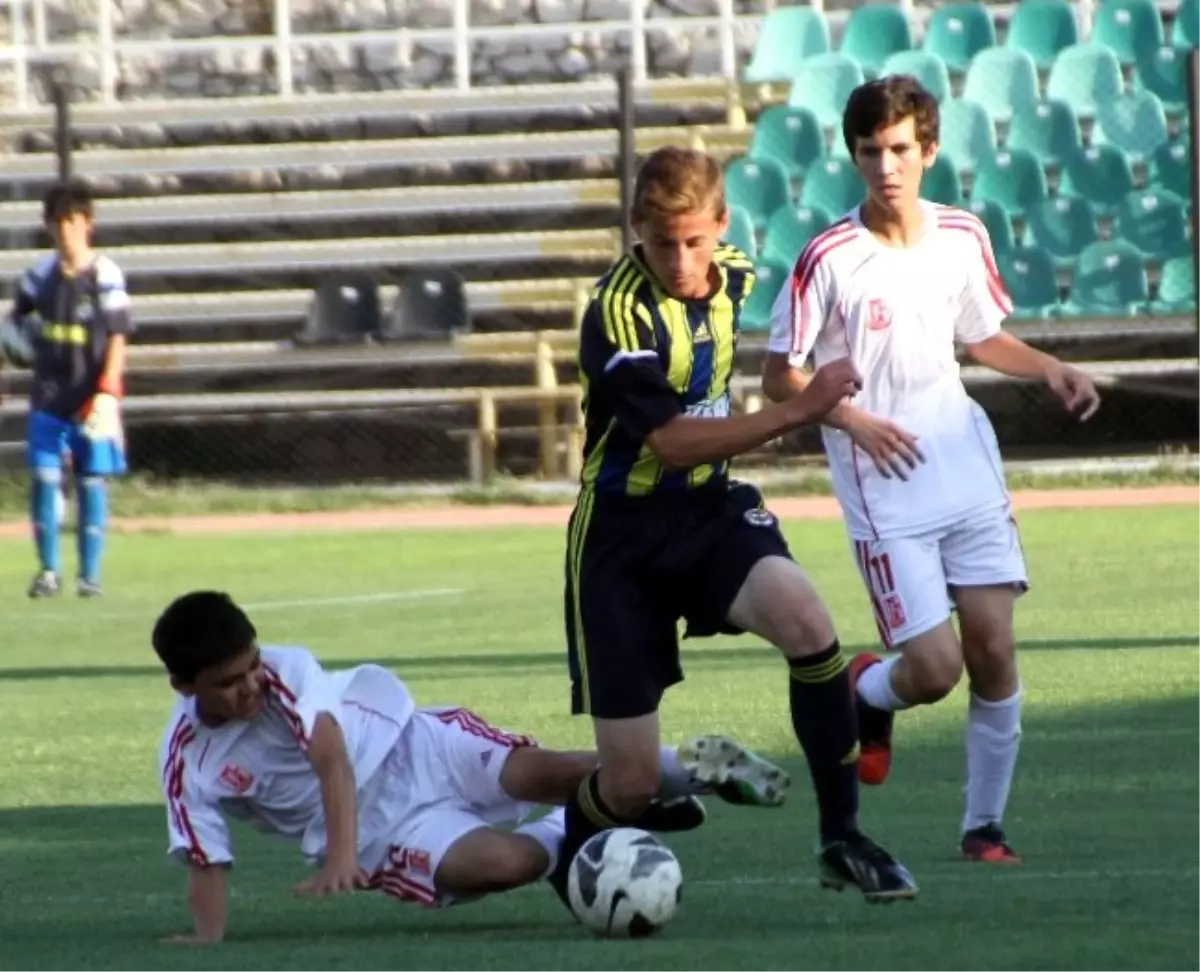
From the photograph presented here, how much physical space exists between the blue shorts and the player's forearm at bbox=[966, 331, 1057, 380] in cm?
850

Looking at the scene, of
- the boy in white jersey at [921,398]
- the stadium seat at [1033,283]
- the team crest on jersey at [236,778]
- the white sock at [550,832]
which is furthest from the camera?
the stadium seat at [1033,283]

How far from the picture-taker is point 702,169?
20.0 feet

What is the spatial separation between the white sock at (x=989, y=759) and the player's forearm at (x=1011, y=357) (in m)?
0.79

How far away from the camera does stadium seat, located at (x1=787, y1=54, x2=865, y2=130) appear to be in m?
24.2

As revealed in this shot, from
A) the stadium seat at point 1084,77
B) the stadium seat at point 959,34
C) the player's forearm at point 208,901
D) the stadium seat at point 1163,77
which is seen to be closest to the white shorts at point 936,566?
the player's forearm at point 208,901

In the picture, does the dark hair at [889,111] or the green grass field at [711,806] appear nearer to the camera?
the green grass field at [711,806]

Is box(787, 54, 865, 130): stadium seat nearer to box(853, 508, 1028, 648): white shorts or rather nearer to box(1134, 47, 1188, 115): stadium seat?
box(1134, 47, 1188, 115): stadium seat

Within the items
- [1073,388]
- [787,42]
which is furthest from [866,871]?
[787,42]

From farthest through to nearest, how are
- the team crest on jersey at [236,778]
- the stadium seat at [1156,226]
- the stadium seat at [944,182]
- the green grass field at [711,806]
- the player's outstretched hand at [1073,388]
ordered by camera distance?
1. the stadium seat at [944,182]
2. the stadium seat at [1156,226]
3. the player's outstretched hand at [1073,388]
4. the team crest on jersey at [236,778]
5. the green grass field at [711,806]

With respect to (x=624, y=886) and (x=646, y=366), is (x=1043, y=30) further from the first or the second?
(x=624, y=886)

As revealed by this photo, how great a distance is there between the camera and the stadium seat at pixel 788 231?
2308cm

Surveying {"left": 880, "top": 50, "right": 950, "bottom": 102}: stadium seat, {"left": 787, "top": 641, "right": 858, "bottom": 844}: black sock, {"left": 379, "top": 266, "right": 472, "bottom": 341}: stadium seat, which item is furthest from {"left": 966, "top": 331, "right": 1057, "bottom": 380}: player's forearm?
{"left": 880, "top": 50, "right": 950, "bottom": 102}: stadium seat

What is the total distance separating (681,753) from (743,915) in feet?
1.27

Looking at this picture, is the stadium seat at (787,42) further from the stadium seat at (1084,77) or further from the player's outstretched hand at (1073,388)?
the player's outstretched hand at (1073,388)
